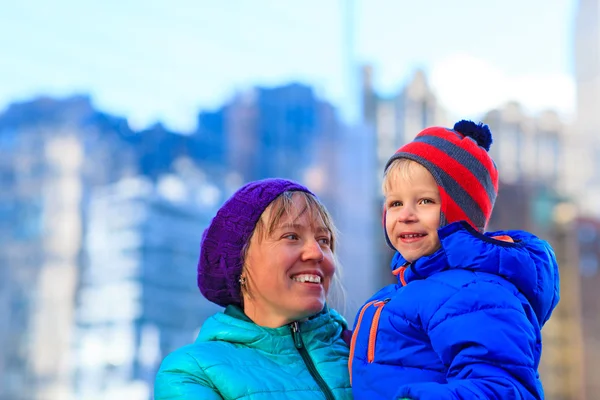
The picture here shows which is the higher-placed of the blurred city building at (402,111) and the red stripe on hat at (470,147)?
the blurred city building at (402,111)

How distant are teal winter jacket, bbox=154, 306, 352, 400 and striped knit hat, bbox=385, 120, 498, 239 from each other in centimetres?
39

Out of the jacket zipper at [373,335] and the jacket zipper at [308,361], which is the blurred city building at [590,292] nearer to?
the jacket zipper at [308,361]

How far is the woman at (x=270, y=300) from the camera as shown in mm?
1725

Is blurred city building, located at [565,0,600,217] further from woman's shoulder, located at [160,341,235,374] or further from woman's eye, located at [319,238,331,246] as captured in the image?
woman's shoulder, located at [160,341,235,374]

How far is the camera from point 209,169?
17844mm

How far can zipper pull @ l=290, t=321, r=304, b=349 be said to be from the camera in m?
1.83

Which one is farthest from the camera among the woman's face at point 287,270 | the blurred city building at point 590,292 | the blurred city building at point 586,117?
the blurred city building at point 590,292

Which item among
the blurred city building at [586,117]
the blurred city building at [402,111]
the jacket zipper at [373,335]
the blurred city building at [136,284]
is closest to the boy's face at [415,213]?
the jacket zipper at [373,335]

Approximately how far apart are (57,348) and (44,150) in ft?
10.5

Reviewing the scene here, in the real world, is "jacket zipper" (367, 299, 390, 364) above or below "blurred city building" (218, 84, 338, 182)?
below

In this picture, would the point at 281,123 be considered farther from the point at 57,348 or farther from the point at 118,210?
the point at 57,348

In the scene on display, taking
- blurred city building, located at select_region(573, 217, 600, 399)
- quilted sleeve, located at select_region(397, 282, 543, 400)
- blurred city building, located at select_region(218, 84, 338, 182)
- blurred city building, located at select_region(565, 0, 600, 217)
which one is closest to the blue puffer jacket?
quilted sleeve, located at select_region(397, 282, 543, 400)

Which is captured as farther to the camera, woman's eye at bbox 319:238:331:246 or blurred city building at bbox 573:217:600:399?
blurred city building at bbox 573:217:600:399

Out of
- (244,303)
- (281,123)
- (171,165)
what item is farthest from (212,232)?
(281,123)
